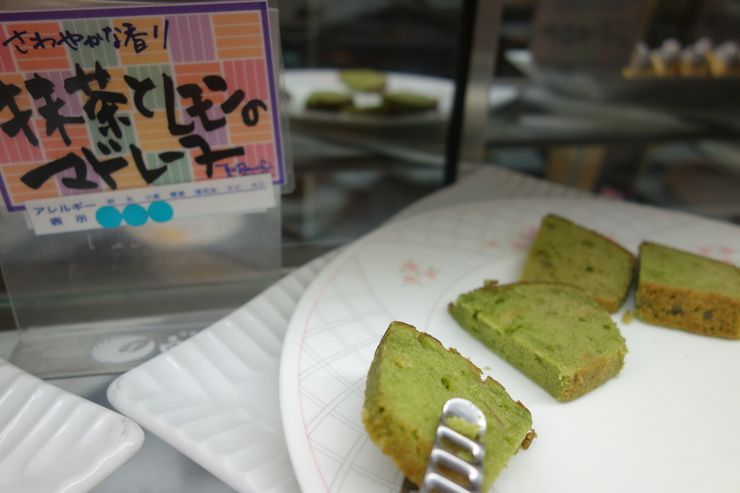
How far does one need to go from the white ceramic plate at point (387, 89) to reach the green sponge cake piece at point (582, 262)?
789 mm

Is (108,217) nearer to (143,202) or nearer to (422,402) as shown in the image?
(143,202)

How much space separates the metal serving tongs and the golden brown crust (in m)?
0.63

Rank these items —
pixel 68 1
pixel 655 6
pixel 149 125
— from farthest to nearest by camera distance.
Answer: pixel 655 6 < pixel 149 125 < pixel 68 1

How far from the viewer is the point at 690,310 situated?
1113 millimetres

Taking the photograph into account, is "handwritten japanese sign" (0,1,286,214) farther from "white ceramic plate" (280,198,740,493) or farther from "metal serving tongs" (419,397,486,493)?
"metal serving tongs" (419,397,486,493)

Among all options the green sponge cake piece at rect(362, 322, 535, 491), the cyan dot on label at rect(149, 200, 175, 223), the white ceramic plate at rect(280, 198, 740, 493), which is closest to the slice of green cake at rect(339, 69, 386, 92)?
the white ceramic plate at rect(280, 198, 740, 493)

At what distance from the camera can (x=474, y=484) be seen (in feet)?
2.09

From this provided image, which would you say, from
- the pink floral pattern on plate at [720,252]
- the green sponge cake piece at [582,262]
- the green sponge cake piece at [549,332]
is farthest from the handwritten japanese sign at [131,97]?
the pink floral pattern on plate at [720,252]

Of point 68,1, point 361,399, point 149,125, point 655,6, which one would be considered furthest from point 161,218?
point 655,6

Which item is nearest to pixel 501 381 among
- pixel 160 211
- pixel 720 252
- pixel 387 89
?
pixel 160 211

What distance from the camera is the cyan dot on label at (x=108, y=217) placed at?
935mm

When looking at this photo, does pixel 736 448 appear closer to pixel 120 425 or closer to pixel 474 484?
pixel 474 484

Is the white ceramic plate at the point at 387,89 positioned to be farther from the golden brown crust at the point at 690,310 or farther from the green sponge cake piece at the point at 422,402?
the green sponge cake piece at the point at 422,402

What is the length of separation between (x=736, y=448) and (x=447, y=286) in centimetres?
59
